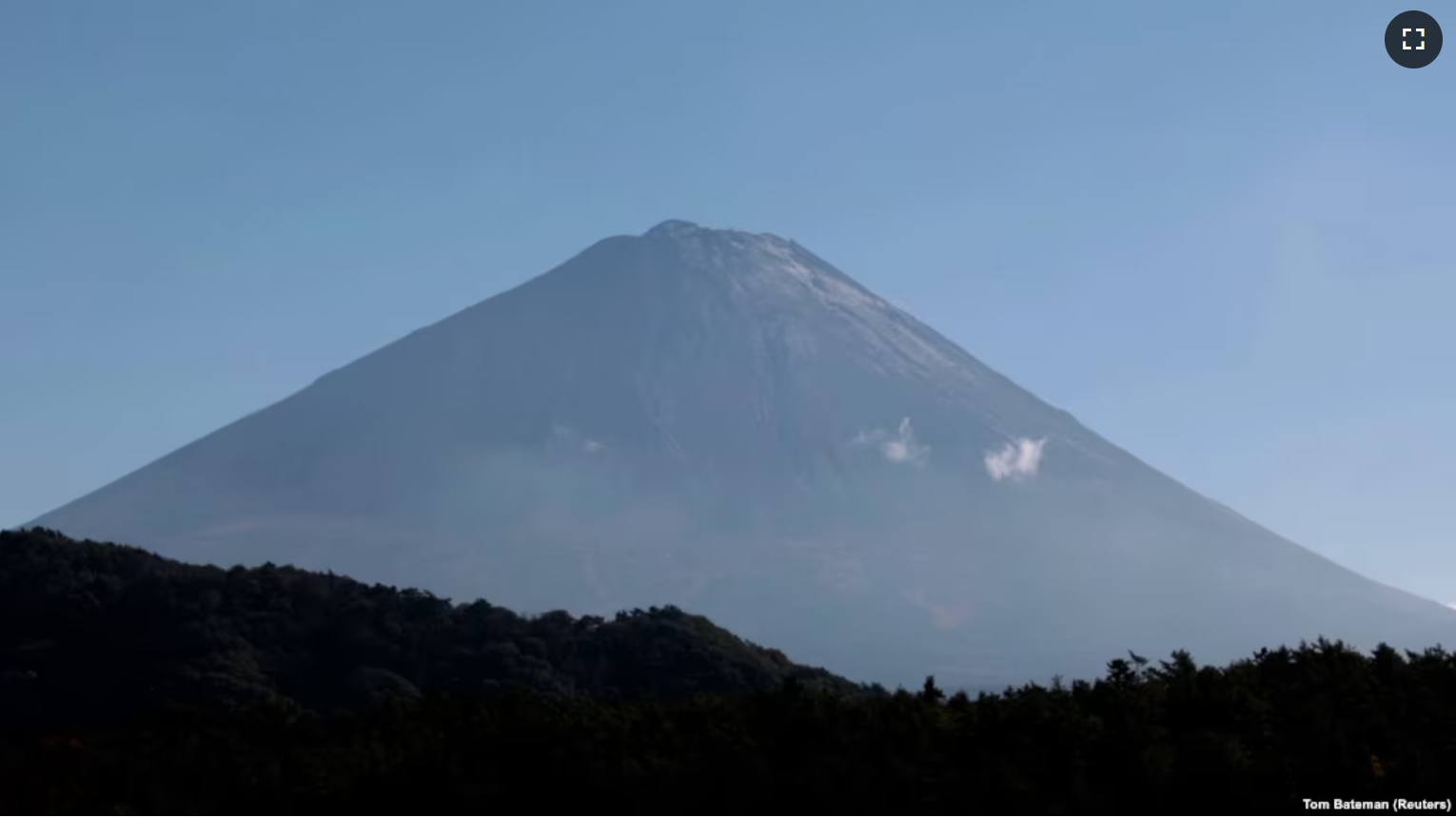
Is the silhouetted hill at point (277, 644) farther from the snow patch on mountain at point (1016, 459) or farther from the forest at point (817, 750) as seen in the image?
the snow patch on mountain at point (1016, 459)

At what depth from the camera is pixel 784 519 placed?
172 m

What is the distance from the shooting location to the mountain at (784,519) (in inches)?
5832

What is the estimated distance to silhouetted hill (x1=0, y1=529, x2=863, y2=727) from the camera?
33656mm

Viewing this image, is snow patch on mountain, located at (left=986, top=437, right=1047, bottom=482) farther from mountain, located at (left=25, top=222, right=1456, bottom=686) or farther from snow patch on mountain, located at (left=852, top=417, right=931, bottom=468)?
snow patch on mountain, located at (left=852, top=417, right=931, bottom=468)

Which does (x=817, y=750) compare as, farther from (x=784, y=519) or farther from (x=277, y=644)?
(x=784, y=519)

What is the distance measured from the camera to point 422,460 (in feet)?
600

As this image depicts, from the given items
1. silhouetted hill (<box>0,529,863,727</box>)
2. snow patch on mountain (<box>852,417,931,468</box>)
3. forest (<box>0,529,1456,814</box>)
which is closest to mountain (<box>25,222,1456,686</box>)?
snow patch on mountain (<box>852,417,931,468</box>)

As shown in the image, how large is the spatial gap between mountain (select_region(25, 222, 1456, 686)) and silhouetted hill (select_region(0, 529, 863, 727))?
308 ft

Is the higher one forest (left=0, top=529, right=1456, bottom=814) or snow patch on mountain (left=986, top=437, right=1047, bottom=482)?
snow patch on mountain (left=986, top=437, right=1047, bottom=482)

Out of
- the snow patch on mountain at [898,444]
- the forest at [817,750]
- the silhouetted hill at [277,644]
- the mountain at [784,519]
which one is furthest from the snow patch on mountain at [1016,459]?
the forest at [817,750]

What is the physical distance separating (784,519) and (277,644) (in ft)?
445

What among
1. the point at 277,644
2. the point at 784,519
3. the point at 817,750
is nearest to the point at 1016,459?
the point at 784,519

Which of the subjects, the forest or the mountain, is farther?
the mountain

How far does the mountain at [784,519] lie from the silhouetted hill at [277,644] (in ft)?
308
